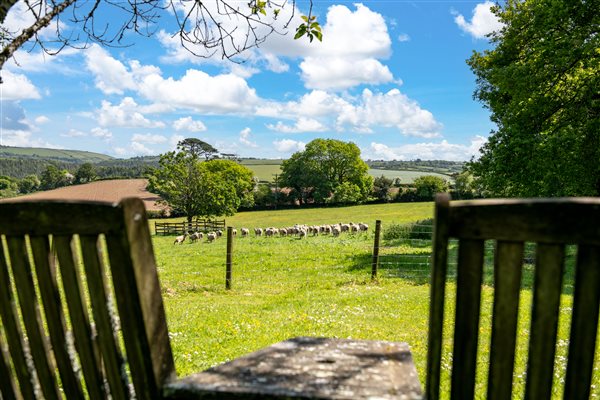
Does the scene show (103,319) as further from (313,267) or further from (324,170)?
(324,170)

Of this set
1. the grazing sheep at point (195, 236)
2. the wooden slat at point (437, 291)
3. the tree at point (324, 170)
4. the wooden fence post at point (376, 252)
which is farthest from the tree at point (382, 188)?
the wooden slat at point (437, 291)

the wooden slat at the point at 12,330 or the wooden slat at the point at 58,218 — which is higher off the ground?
the wooden slat at the point at 58,218

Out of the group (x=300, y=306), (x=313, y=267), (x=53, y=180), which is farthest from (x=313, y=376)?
(x=53, y=180)

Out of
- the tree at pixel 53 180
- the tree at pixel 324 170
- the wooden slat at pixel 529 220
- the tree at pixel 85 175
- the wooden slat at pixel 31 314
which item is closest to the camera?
the wooden slat at pixel 529 220

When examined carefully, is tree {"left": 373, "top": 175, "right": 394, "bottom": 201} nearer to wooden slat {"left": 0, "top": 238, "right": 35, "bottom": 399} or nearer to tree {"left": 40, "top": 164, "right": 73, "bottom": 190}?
wooden slat {"left": 0, "top": 238, "right": 35, "bottom": 399}

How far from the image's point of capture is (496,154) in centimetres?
1852

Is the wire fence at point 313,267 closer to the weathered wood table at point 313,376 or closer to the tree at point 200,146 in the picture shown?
the weathered wood table at point 313,376

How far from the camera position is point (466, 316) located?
1.77 m

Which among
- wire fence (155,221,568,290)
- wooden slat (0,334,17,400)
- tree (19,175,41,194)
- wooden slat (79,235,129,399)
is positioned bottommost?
tree (19,175,41,194)

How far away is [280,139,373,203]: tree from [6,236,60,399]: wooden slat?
76304 mm

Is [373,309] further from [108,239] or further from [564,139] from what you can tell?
[564,139]

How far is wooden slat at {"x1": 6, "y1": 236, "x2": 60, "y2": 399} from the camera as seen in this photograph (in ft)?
6.63

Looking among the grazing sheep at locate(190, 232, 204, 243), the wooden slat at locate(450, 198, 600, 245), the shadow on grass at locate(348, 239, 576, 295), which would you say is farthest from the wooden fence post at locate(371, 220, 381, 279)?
the grazing sheep at locate(190, 232, 204, 243)

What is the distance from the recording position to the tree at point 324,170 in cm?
8019
